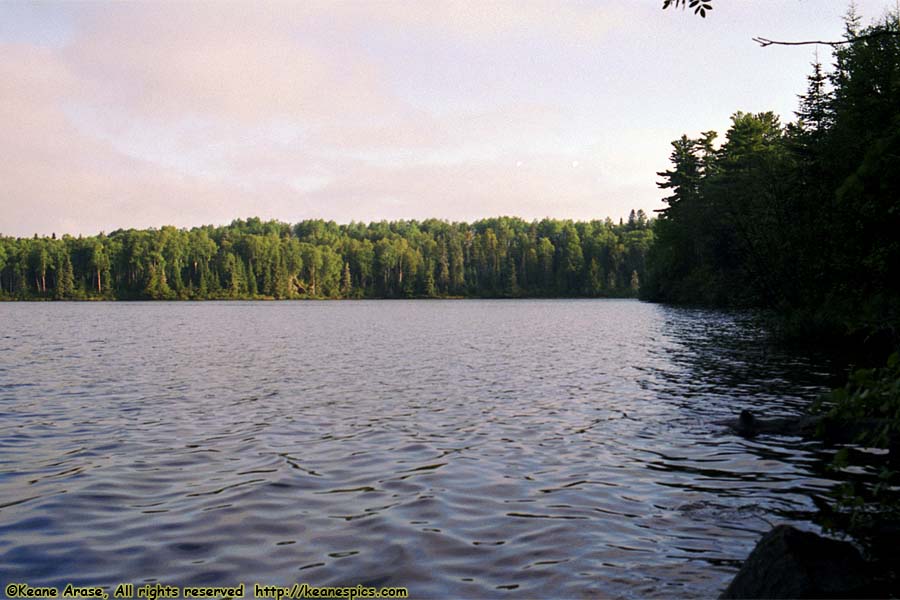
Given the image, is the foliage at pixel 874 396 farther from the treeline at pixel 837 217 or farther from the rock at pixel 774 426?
the rock at pixel 774 426

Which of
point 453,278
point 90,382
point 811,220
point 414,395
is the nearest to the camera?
point 414,395

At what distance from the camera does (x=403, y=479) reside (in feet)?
38.4

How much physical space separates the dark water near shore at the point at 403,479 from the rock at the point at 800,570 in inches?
43.2

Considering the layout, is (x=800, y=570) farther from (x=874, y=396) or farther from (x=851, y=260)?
(x=851, y=260)

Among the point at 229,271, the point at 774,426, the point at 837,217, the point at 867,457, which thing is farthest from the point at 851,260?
the point at 229,271

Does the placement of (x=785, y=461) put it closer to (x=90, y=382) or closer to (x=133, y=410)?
(x=133, y=410)

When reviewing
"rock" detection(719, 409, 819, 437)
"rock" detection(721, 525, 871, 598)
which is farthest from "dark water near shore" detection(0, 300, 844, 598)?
"rock" detection(721, 525, 871, 598)

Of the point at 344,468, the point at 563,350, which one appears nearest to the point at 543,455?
the point at 344,468

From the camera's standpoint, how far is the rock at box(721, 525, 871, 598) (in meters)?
6.07

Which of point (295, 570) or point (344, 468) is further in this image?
point (344, 468)

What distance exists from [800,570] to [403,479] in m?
6.76

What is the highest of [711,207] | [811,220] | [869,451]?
[711,207]

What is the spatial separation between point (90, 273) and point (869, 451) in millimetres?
195063

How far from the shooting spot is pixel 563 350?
36.8m
